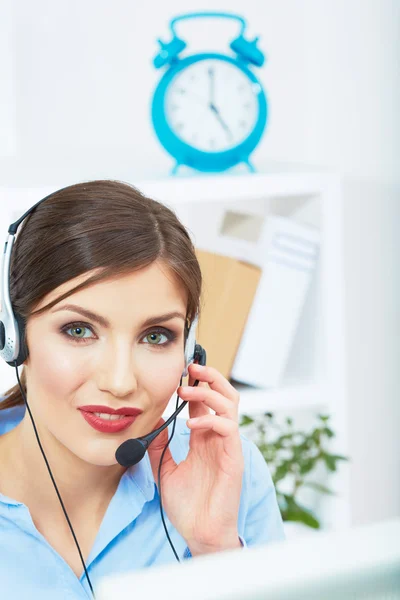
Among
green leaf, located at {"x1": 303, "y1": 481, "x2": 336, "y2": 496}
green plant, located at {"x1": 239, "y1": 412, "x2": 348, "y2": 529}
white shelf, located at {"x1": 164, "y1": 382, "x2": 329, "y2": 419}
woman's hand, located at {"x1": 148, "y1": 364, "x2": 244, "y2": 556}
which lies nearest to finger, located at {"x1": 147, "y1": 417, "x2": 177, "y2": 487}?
woman's hand, located at {"x1": 148, "y1": 364, "x2": 244, "y2": 556}

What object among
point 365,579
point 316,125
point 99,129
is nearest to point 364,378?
point 316,125

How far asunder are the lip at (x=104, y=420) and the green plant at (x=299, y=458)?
0.96 metres

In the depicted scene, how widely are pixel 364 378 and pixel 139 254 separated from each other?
1.70 metres

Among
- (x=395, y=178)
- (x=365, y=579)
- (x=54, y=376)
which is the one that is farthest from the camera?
(x=395, y=178)

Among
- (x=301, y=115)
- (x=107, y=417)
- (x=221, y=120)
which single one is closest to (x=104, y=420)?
(x=107, y=417)

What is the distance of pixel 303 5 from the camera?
233 cm

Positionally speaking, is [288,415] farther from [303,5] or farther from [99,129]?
[303,5]

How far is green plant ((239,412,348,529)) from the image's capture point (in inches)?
77.3

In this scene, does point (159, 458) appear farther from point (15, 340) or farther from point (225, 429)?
point (15, 340)

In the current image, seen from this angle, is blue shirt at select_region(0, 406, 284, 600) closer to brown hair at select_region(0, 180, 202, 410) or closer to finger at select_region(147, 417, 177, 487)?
finger at select_region(147, 417, 177, 487)

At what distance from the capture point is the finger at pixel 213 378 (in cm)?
114

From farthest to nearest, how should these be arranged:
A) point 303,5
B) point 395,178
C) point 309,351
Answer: point 395,178 < point 303,5 < point 309,351

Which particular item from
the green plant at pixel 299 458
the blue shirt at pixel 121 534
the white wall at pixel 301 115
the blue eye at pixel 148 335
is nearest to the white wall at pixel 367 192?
the white wall at pixel 301 115

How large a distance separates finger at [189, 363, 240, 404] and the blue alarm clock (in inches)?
30.9
